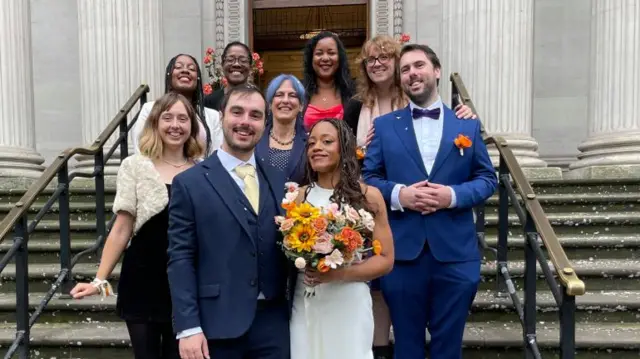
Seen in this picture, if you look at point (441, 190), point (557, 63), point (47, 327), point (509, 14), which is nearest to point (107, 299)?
point (47, 327)

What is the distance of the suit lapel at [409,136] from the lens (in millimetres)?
2910

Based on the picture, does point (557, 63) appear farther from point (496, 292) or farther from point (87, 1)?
point (87, 1)

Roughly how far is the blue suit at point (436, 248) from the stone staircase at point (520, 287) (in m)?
1.20

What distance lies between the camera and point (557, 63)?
8047 millimetres

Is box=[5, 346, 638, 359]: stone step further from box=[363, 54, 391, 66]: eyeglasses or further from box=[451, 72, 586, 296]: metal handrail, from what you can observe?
box=[363, 54, 391, 66]: eyeglasses

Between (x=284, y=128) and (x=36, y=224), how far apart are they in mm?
2373

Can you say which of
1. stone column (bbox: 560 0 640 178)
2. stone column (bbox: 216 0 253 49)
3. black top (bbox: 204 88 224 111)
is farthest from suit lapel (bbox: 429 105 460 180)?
stone column (bbox: 216 0 253 49)

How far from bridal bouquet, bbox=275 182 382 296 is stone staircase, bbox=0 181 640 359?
209 cm

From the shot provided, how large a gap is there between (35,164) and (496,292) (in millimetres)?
5905

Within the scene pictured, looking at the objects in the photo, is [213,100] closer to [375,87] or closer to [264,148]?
[375,87]

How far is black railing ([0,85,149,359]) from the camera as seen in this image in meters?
3.70

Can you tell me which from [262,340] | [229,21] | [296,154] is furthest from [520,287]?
[229,21]

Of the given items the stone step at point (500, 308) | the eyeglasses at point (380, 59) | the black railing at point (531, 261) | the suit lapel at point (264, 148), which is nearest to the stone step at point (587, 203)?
the black railing at point (531, 261)

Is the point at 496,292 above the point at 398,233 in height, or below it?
below
